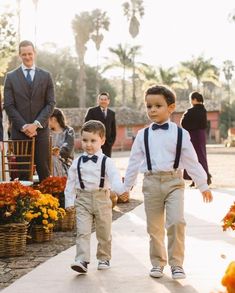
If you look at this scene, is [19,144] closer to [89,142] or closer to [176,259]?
[89,142]

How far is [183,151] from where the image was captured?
5836 millimetres

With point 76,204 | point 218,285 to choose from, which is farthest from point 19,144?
point 218,285

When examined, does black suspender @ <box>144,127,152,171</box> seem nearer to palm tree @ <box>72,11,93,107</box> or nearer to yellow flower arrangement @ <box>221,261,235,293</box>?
yellow flower arrangement @ <box>221,261,235,293</box>

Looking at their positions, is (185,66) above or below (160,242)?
above

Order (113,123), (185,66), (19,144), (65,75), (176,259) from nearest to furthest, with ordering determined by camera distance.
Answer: (176,259)
(19,144)
(113,123)
(65,75)
(185,66)

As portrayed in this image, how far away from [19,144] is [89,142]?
3252 millimetres

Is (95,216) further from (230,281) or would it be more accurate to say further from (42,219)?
(230,281)

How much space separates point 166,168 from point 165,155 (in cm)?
10

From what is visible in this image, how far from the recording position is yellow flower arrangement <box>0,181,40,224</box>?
7.10 meters

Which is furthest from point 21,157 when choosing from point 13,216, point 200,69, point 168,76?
point 200,69

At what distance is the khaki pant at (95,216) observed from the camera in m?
6.12

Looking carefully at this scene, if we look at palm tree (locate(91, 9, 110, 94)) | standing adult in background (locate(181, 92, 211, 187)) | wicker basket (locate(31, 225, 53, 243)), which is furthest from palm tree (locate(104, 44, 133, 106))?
wicker basket (locate(31, 225, 53, 243))

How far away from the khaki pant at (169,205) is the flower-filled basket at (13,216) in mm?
1729

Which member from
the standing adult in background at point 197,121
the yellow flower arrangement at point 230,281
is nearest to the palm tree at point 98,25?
the standing adult in background at point 197,121
